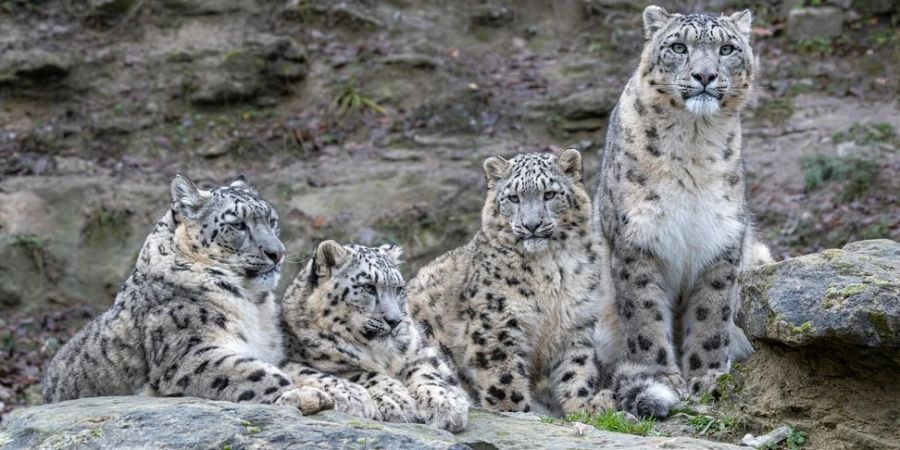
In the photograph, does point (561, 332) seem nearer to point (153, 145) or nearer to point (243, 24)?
point (153, 145)

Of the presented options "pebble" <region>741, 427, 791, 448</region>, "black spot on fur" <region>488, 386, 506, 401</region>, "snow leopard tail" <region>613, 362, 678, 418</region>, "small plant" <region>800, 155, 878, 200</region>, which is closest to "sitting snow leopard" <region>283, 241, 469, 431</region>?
"black spot on fur" <region>488, 386, 506, 401</region>

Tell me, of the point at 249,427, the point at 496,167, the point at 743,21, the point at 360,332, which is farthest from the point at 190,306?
the point at 743,21

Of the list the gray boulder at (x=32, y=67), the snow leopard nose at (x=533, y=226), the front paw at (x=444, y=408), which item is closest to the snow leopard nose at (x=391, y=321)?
the front paw at (x=444, y=408)

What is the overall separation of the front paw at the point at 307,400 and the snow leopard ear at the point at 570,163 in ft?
10.8

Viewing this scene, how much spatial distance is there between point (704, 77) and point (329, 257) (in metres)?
3.22

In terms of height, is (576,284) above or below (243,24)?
below

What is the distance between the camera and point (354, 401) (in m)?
7.59

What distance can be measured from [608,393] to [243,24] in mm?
13096

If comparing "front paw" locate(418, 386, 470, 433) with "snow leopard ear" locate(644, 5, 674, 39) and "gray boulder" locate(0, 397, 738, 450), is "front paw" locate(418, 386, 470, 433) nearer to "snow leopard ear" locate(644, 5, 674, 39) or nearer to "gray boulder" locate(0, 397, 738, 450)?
"gray boulder" locate(0, 397, 738, 450)

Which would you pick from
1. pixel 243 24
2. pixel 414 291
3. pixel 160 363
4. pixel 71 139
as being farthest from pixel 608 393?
pixel 243 24

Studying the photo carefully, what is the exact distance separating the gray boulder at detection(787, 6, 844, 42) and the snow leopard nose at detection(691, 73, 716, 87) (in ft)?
38.6

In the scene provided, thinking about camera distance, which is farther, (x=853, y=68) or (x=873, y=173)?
(x=853, y=68)

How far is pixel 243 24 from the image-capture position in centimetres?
2062

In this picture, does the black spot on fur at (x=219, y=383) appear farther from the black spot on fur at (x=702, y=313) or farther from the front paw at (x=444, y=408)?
the black spot on fur at (x=702, y=313)
